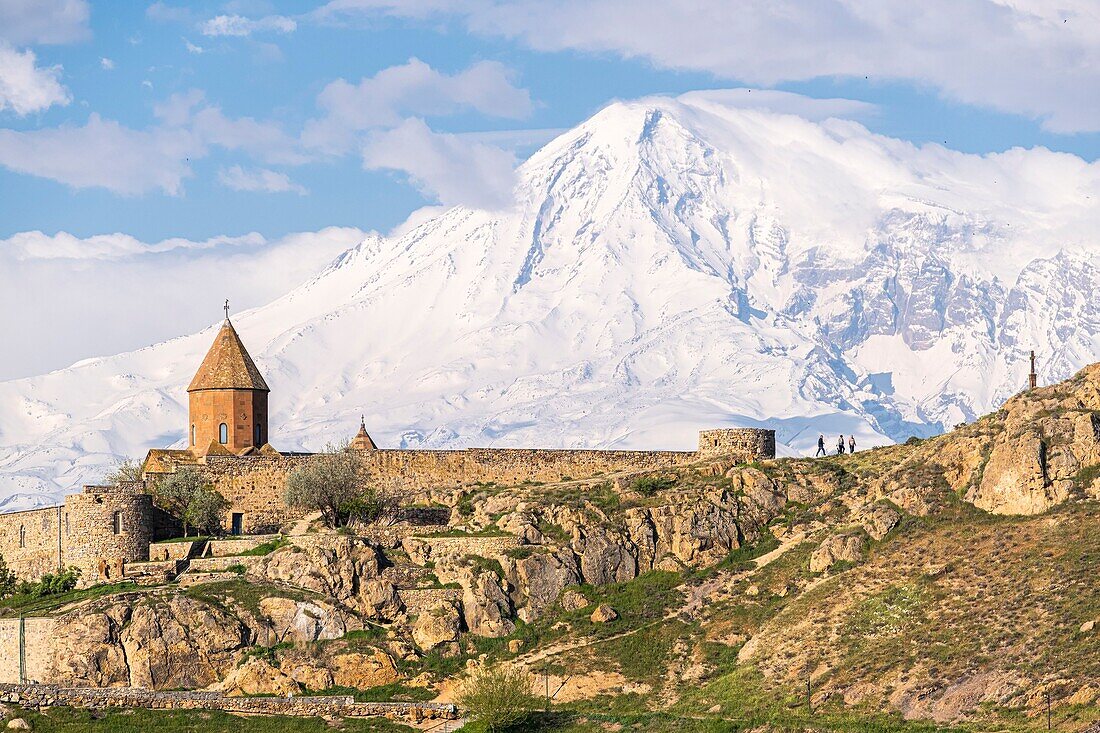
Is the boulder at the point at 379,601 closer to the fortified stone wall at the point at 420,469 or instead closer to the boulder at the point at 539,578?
the boulder at the point at 539,578

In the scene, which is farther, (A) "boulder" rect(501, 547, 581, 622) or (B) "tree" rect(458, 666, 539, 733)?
(A) "boulder" rect(501, 547, 581, 622)

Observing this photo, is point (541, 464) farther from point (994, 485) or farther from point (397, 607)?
point (994, 485)

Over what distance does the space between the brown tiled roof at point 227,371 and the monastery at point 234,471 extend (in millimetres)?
48

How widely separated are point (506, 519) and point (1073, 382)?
2398 cm

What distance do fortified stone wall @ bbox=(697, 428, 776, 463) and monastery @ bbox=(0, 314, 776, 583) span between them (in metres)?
0.07

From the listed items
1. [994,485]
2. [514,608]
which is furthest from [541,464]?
[994,485]

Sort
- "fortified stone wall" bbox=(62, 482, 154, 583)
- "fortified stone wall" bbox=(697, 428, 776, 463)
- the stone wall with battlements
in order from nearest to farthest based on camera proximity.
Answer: the stone wall with battlements
"fortified stone wall" bbox=(62, 482, 154, 583)
"fortified stone wall" bbox=(697, 428, 776, 463)

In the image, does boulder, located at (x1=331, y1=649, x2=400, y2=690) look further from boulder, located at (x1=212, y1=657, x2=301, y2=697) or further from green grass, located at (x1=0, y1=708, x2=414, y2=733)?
green grass, located at (x1=0, y1=708, x2=414, y2=733)

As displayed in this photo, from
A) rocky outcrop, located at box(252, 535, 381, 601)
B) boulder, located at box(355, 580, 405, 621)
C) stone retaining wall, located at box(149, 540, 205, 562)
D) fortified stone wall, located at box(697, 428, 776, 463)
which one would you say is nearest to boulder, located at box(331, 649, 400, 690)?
boulder, located at box(355, 580, 405, 621)

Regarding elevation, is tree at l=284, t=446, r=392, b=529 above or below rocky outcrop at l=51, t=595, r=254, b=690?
above

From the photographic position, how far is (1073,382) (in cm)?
7612

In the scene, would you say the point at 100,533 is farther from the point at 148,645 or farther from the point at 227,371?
the point at 227,371

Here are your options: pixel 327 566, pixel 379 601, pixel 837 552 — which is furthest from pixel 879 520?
pixel 327 566

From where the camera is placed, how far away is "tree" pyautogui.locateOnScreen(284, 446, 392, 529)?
8162 centimetres
